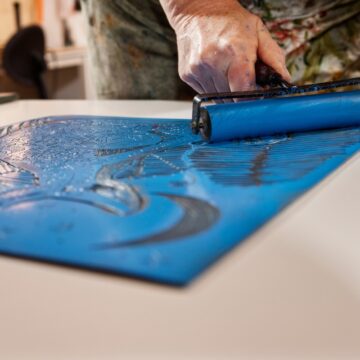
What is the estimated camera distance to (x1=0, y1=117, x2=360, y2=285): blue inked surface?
1.24ft

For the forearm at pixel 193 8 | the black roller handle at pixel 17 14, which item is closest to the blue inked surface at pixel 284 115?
the forearm at pixel 193 8

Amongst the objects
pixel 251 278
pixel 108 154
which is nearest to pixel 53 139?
pixel 108 154

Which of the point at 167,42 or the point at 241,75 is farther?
the point at 167,42

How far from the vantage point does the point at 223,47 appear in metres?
0.81

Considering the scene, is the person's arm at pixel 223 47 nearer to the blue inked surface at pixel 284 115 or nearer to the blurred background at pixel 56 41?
the blue inked surface at pixel 284 115

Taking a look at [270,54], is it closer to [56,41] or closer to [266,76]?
[266,76]

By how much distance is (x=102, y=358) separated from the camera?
286 mm

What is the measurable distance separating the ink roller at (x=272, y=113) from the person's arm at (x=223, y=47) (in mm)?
59

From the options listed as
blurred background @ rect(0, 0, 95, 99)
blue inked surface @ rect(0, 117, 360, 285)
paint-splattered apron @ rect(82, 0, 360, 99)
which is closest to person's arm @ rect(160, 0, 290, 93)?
blue inked surface @ rect(0, 117, 360, 285)

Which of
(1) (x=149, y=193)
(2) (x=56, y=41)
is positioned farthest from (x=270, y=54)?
(2) (x=56, y=41)

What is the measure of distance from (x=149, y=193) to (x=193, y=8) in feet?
1.79

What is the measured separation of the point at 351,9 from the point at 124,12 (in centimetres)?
59

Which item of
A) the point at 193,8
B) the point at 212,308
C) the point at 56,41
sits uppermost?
the point at 193,8

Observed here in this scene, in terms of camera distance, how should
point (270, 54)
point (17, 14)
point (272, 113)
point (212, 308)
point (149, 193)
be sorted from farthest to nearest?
point (17, 14)
point (270, 54)
point (272, 113)
point (149, 193)
point (212, 308)
